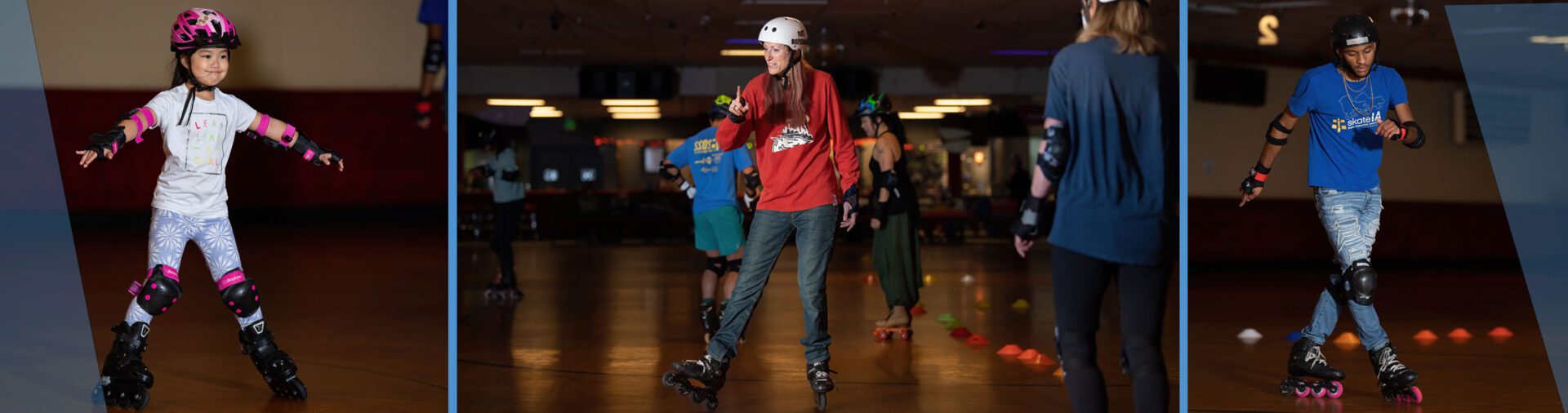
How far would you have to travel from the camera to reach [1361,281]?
4.02m

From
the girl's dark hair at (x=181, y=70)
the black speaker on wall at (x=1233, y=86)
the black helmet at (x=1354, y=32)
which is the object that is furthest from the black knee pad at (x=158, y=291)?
the black speaker on wall at (x=1233, y=86)

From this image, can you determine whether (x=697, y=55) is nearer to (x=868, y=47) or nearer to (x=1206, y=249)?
(x=868, y=47)

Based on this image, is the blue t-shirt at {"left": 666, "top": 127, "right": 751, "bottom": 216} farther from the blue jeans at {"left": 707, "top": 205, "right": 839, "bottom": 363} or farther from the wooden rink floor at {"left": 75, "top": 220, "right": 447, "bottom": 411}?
the blue jeans at {"left": 707, "top": 205, "right": 839, "bottom": 363}

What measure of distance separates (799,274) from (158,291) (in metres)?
1.98

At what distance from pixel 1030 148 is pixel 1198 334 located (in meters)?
12.5

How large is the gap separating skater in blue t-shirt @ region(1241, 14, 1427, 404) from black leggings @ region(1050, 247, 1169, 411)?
1.43 metres

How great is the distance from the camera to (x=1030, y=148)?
1870 cm

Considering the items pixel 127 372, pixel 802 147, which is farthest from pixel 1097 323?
pixel 127 372

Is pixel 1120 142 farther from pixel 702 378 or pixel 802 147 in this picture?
pixel 702 378

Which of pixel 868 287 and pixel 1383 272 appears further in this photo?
pixel 1383 272

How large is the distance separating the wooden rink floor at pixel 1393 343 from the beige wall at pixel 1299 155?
1058 millimetres

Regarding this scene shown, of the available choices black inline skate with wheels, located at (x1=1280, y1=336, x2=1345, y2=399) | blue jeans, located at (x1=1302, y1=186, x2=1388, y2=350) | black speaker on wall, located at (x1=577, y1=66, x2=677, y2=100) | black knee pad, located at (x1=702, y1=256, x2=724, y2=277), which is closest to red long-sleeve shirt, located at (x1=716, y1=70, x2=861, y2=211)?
blue jeans, located at (x1=1302, y1=186, x2=1388, y2=350)

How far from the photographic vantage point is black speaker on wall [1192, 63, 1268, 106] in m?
11.3

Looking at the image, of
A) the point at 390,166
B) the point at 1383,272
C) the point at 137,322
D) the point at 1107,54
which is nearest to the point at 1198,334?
the point at 1107,54
